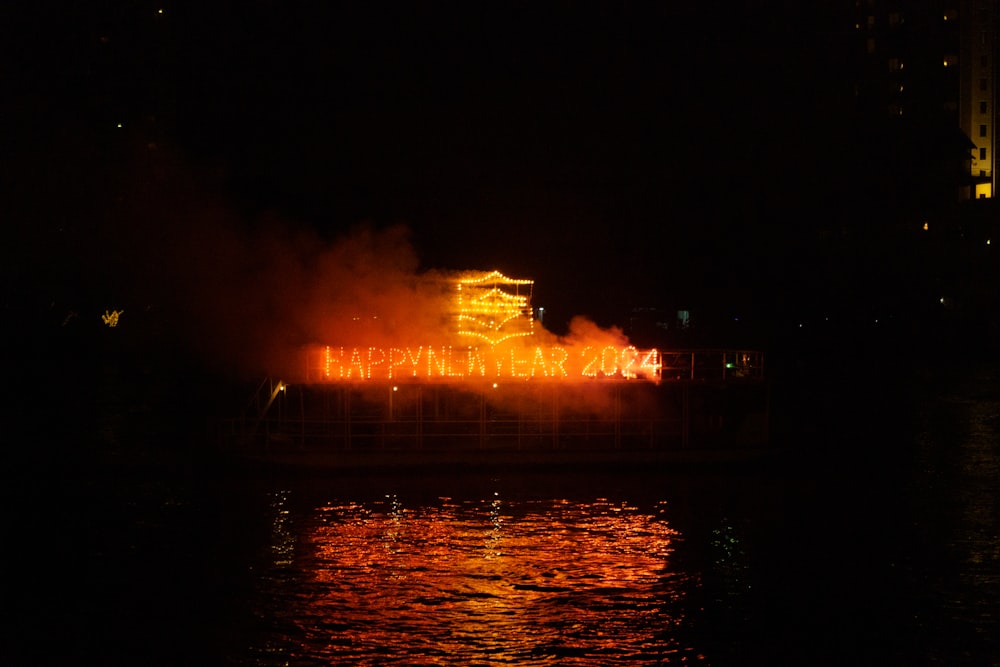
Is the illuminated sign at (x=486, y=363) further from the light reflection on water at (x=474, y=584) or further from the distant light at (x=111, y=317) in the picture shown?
the distant light at (x=111, y=317)

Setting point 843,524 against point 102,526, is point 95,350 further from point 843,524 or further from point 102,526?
point 843,524

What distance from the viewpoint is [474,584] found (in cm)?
2409

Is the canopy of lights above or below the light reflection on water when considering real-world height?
above

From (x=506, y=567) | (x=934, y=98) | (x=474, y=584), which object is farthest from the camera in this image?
(x=934, y=98)

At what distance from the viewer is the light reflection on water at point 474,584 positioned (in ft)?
65.6

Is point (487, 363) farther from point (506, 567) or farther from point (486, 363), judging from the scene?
point (506, 567)

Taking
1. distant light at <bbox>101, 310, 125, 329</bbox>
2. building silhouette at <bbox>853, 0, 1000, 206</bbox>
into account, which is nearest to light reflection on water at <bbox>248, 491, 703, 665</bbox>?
distant light at <bbox>101, 310, 125, 329</bbox>

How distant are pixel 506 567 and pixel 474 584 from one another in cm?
164

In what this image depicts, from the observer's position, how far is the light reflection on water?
1998 cm

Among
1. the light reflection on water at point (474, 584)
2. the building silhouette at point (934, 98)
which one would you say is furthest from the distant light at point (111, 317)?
the building silhouette at point (934, 98)

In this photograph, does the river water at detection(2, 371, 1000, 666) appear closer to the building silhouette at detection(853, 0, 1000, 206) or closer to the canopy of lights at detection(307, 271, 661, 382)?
the canopy of lights at detection(307, 271, 661, 382)

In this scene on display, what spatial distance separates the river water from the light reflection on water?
8 cm

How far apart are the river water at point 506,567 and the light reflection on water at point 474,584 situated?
0.26 feet

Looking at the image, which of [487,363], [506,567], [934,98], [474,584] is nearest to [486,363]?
[487,363]
